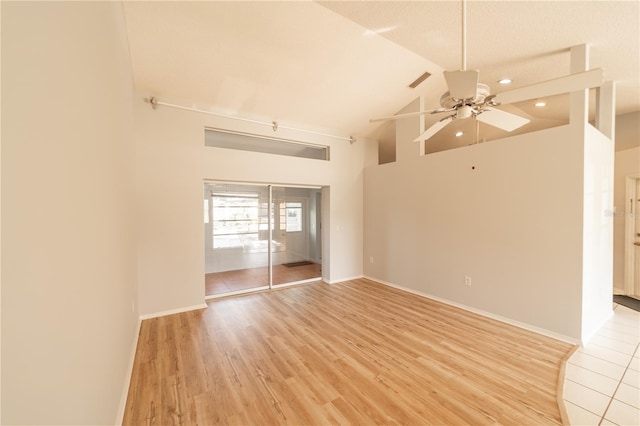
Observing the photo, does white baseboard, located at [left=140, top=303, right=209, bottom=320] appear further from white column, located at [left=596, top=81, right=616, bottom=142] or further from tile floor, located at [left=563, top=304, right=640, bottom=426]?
white column, located at [left=596, top=81, right=616, bottom=142]

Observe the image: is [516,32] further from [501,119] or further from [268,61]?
[268,61]

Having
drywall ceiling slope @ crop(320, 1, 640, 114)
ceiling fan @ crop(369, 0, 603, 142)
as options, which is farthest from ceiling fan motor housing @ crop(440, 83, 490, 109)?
drywall ceiling slope @ crop(320, 1, 640, 114)

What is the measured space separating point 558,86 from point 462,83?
61 centimetres

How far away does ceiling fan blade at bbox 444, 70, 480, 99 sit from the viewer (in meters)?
1.67

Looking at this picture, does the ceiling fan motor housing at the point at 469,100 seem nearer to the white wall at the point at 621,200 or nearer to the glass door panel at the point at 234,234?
the glass door panel at the point at 234,234

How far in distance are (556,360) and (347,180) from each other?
4.20 metres

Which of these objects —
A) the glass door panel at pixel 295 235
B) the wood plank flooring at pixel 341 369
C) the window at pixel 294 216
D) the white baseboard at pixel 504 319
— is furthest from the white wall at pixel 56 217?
the white baseboard at pixel 504 319

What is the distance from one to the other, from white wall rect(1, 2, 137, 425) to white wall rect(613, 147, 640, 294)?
23.7 feet

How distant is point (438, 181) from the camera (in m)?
4.31

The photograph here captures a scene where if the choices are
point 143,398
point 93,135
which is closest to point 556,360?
point 143,398

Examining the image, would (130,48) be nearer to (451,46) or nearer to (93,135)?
(93,135)

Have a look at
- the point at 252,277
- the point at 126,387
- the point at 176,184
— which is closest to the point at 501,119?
the point at 126,387

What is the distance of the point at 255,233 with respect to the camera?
198 inches

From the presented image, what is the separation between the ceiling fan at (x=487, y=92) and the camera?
1.57 metres
